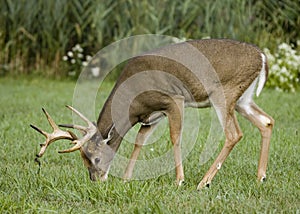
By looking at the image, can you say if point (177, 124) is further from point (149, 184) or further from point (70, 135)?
point (70, 135)

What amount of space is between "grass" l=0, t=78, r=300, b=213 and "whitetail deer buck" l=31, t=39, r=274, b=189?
9.3 inches

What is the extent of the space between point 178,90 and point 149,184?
2.63 ft

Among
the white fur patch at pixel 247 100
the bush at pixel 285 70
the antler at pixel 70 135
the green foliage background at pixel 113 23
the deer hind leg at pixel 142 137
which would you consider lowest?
the bush at pixel 285 70

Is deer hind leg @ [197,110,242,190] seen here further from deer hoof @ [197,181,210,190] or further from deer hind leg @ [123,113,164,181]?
deer hind leg @ [123,113,164,181]

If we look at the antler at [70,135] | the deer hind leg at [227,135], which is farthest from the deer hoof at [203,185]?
the antler at [70,135]

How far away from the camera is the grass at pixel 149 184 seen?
4.72 meters

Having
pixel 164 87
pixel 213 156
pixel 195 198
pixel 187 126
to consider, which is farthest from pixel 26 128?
pixel 195 198

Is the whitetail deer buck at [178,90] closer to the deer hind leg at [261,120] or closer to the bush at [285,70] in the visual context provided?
the deer hind leg at [261,120]

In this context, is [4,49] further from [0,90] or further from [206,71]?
[206,71]

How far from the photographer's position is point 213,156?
6.90 metres

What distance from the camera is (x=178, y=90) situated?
5.81m

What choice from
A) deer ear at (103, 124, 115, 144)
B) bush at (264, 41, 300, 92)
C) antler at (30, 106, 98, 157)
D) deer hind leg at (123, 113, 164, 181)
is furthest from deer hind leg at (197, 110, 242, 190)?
bush at (264, 41, 300, 92)

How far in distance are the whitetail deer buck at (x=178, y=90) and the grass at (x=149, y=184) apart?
0.77 ft

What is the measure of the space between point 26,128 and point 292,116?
3178 mm
